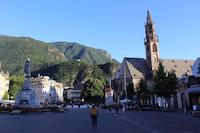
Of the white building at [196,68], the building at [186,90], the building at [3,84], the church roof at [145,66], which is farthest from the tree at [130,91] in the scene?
the building at [3,84]

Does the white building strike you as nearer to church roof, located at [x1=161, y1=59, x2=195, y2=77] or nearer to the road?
the road

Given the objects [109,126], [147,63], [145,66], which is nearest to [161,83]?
[109,126]

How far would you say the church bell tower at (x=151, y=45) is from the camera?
5236 inches

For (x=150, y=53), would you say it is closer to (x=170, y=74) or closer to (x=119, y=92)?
(x=119, y=92)

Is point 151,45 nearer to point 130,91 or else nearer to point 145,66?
point 145,66

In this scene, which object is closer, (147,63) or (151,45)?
(151,45)

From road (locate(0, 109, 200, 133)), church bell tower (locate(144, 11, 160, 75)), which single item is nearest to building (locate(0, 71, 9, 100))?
church bell tower (locate(144, 11, 160, 75))

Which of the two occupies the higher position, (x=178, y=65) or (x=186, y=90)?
(x=178, y=65)

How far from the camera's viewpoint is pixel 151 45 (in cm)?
13375

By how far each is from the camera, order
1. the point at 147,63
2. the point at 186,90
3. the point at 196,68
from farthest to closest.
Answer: the point at 147,63 → the point at 186,90 → the point at 196,68

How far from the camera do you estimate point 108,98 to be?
158125 millimetres

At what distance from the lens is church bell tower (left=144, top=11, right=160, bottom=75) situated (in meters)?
133

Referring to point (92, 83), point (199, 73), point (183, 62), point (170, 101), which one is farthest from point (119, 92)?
point (199, 73)

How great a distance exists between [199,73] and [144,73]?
77.4m
